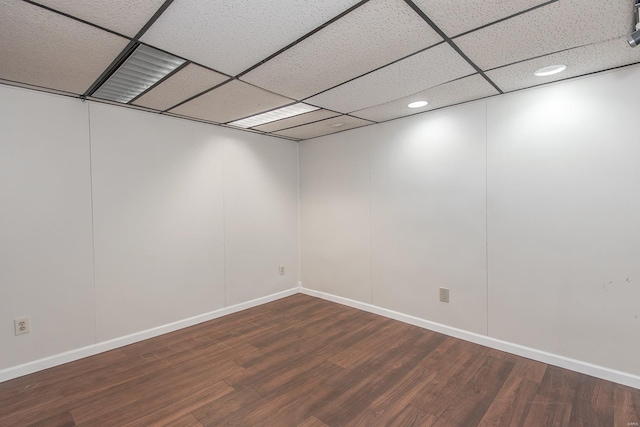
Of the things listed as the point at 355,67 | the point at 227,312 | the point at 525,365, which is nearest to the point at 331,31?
the point at 355,67

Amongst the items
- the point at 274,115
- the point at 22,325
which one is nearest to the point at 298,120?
the point at 274,115

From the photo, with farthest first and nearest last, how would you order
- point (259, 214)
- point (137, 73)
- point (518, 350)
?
point (259, 214)
point (518, 350)
point (137, 73)

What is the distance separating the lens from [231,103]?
2.93 meters

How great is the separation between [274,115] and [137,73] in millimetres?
1435

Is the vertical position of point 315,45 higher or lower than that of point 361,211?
higher

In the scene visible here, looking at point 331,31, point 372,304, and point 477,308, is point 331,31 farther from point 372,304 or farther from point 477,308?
point 372,304

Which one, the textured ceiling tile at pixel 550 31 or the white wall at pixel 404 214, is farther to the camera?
the white wall at pixel 404 214

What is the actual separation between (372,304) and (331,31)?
10.6 ft

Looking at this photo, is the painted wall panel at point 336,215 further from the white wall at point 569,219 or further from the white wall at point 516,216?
the white wall at point 569,219

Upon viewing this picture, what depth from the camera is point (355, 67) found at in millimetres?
2182

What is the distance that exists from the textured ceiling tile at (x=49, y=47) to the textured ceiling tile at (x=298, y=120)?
184cm

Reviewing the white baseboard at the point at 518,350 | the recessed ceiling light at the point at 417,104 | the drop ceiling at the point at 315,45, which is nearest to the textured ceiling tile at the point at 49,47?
the drop ceiling at the point at 315,45

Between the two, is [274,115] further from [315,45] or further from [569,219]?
[569,219]

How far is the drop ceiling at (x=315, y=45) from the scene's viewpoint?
1524 millimetres
